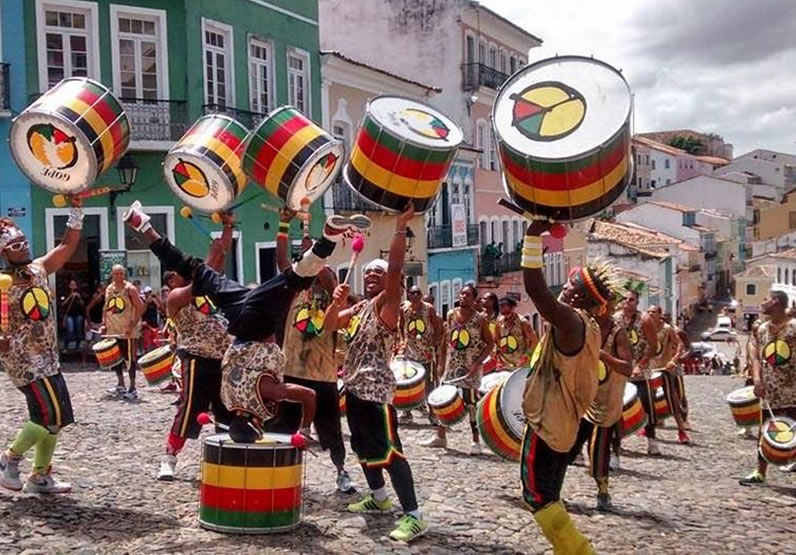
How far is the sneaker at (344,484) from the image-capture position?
8.20 metres

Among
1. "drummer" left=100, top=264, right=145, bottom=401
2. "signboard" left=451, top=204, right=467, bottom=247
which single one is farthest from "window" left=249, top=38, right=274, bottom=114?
"signboard" left=451, top=204, right=467, bottom=247

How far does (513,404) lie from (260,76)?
18115 mm

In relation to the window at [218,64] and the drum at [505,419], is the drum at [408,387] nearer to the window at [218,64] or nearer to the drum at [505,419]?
the drum at [505,419]

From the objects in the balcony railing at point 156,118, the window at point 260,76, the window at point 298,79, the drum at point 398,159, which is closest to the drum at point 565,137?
the drum at point 398,159

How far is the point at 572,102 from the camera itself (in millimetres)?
5746

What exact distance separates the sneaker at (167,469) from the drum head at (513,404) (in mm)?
2638

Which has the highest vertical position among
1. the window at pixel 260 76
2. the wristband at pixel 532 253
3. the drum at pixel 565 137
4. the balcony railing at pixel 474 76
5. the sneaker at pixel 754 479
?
the balcony railing at pixel 474 76

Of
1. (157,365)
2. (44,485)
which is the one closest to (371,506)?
(44,485)

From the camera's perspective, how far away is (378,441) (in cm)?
716

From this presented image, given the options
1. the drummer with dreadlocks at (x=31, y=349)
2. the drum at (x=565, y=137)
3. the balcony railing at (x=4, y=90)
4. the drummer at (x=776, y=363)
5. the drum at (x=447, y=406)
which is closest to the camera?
the drum at (x=565, y=137)

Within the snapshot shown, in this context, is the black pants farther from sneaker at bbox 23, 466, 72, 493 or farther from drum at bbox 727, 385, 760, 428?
drum at bbox 727, 385, 760, 428

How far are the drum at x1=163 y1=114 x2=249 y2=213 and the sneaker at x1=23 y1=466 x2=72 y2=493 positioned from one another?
2265 mm

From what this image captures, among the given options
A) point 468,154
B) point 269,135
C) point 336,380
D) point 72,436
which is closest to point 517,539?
point 336,380

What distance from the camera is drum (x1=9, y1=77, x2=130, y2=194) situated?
762 cm
